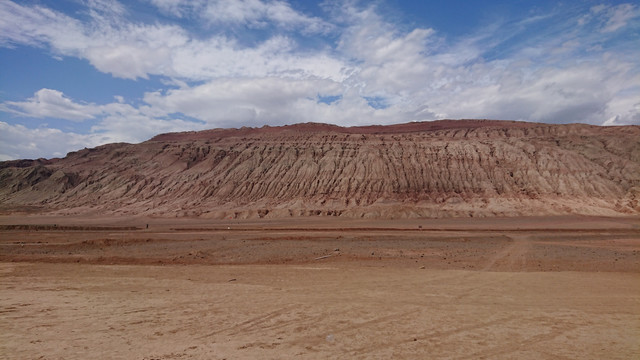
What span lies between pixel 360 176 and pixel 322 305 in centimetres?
5653

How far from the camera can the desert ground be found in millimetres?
7762

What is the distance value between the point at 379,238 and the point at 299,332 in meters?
21.7

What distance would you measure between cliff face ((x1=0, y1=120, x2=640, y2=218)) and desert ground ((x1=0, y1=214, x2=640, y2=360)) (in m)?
36.7

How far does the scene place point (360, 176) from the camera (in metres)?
66.9

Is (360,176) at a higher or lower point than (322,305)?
higher

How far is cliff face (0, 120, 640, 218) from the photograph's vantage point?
5934 centimetres

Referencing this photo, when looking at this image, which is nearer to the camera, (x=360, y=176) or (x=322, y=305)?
(x=322, y=305)

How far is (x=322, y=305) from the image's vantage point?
1086cm

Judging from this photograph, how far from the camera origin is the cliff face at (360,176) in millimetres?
59344

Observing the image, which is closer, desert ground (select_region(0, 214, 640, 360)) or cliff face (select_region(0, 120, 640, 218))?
desert ground (select_region(0, 214, 640, 360))

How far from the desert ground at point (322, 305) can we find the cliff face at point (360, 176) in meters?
36.7

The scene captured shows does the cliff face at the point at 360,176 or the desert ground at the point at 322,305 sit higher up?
the cliff face at the point at 360,176

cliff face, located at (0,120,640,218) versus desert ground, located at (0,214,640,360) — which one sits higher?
cliff face, located at (0,120,640,218)

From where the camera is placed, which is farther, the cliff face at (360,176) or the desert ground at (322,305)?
the cliff face at (360,176)
